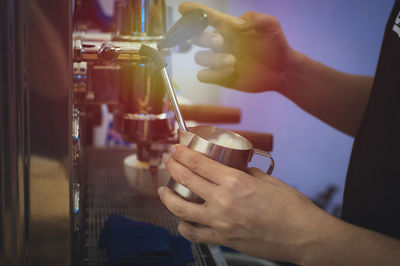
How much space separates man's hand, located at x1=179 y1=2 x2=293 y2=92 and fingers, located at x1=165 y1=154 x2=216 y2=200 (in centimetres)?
42

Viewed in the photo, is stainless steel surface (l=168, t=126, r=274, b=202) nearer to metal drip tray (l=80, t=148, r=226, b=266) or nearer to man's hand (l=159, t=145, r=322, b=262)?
man's hand (l=159, t=145, r=322, b=262)

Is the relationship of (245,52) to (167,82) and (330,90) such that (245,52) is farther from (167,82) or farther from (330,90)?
(167,82)

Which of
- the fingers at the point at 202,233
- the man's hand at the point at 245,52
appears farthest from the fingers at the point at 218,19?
the fingers at the point at 202,233

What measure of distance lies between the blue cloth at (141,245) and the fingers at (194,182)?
17cm

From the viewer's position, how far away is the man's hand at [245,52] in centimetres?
80

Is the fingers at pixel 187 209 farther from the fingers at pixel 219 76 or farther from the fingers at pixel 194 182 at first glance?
the fingers at pixel 219 76

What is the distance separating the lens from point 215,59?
0.83m

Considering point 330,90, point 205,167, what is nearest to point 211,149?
point 205,167

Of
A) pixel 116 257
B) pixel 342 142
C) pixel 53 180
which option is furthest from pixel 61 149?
pixel 342 142

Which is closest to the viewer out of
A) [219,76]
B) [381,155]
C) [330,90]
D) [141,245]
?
[141,245]

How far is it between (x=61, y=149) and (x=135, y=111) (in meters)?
0.26

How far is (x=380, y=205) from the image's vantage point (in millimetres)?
741

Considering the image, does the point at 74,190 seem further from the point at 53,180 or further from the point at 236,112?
the point at 236,112

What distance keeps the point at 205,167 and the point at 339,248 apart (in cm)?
21
